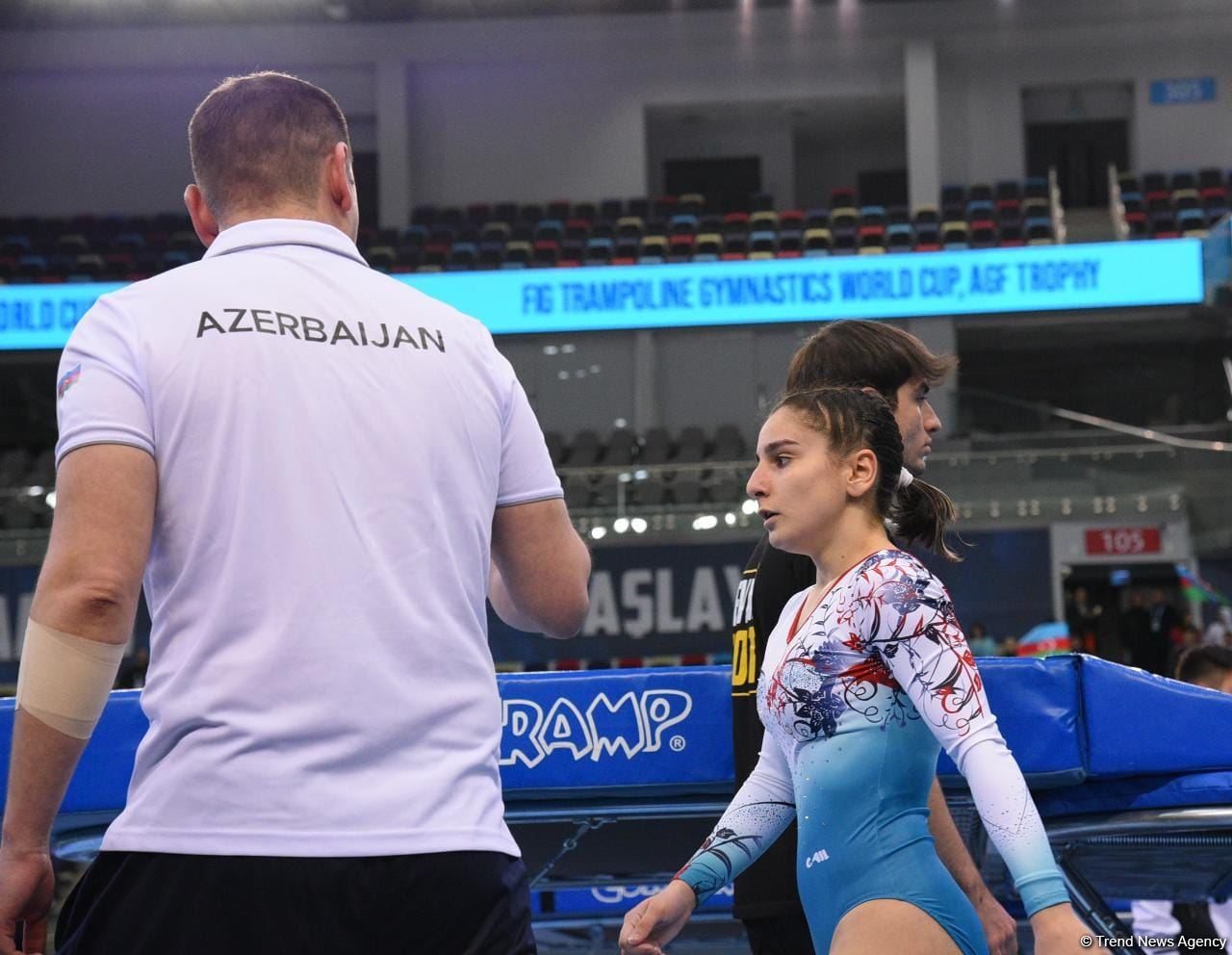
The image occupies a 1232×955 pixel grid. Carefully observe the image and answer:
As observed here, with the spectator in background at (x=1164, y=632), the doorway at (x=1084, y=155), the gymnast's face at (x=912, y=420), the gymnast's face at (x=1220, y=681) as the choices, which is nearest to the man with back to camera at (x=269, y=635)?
the gymnast's face at (x=912, y=420)

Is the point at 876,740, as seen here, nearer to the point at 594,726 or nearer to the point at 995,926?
the point at 995,926

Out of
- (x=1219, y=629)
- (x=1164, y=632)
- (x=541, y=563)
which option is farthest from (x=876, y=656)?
(x=1164, y=632)

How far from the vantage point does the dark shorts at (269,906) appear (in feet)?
4.29

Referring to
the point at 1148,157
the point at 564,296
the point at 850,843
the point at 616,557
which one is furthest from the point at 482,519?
the point at 1148,157

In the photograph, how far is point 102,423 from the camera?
Result: 1.35m

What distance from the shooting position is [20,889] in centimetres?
130

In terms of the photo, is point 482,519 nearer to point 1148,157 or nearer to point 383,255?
point 383,255

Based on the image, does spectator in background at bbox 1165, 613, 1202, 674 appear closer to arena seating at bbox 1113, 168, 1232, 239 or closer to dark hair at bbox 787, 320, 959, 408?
arena seating at bbox 1113, 168, 1232, 239

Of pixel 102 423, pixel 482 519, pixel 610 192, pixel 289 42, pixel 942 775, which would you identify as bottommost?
pixel 942 775

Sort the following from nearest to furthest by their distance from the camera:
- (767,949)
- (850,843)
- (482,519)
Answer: (482,519) < (850,843) < (767,949)

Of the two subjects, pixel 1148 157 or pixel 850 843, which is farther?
pixel 1148 157

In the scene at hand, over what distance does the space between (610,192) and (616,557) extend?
10263mm

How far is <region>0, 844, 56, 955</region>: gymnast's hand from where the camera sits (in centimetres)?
130

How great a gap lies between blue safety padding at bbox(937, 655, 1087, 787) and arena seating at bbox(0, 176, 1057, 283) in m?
16.6
